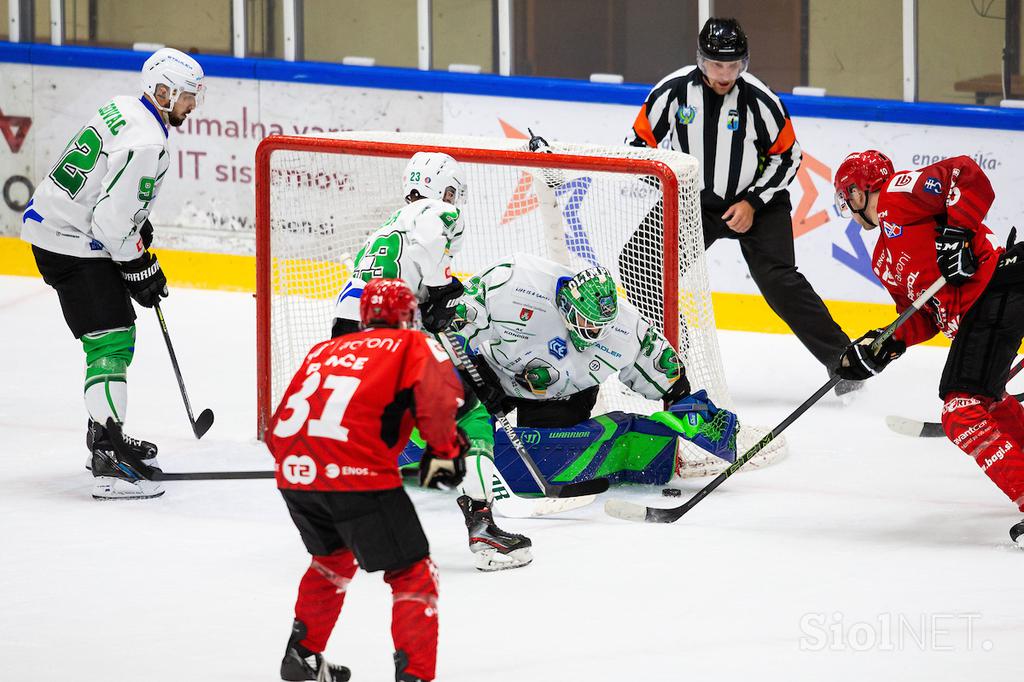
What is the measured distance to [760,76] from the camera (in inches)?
273

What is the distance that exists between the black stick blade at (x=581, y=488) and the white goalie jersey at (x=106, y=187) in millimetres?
1351

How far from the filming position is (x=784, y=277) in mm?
5609

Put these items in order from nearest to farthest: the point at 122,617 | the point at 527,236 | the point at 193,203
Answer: the point at 122,617, the point at 527,236, the point at 193,203

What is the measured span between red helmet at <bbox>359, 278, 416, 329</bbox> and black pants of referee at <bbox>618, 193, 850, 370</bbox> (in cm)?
278

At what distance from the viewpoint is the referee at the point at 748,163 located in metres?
5.55

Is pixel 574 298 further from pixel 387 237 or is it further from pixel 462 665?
pixel 462 665

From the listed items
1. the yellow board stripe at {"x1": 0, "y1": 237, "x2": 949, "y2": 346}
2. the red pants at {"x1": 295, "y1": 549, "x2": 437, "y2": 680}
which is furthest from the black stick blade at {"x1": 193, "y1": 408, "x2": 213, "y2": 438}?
the red pants at {"x1": 295, "y1": 549, "x2": 437, "y2": 680}

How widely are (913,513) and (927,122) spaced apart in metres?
2.30

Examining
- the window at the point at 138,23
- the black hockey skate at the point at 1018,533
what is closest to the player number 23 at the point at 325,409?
the black hockey skate at the point at 1018,533

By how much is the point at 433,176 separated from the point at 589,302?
0.54 metres

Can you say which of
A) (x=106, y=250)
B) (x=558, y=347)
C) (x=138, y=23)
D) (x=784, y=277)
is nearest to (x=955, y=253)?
(x=558, y=347)

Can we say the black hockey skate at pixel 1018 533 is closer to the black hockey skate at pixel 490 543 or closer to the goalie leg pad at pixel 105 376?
the black hockey skate at pixel 490 543

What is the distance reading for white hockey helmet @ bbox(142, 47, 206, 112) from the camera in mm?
4582

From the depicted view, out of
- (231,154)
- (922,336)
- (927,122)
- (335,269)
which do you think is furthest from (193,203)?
(922,336)
